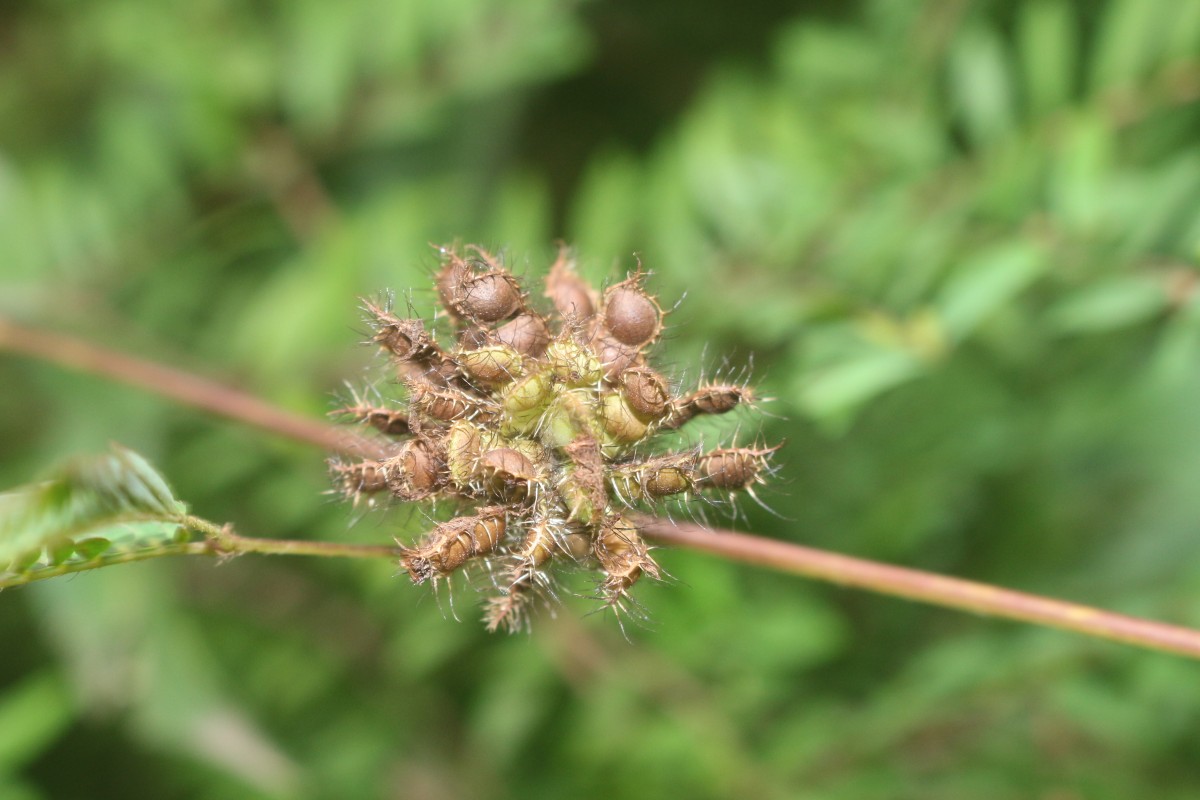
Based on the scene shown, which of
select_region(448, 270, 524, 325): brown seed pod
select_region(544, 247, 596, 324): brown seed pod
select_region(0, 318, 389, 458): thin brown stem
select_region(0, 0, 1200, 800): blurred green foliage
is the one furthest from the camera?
select_region(0, 0, 1200, 800): blurred green foliage

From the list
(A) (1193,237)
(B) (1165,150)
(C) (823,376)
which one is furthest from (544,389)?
(B) (1165,150)

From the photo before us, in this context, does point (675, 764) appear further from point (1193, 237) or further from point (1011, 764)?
point (1193, 237)

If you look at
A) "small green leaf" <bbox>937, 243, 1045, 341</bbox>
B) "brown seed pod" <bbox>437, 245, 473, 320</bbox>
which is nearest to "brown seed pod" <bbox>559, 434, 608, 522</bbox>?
"brown seed pod" <bbox>437, 245, 473, 320</bbox>

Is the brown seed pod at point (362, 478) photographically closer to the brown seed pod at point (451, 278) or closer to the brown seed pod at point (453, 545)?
the brown seed pod at point (453, 545)

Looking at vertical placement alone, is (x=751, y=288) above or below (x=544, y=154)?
below

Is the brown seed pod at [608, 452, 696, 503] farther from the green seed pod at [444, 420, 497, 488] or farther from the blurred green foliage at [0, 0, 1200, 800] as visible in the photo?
the blurred green foliage at [0, 0, 1200, 800]

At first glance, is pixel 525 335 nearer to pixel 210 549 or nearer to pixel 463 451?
pixel 463 451
